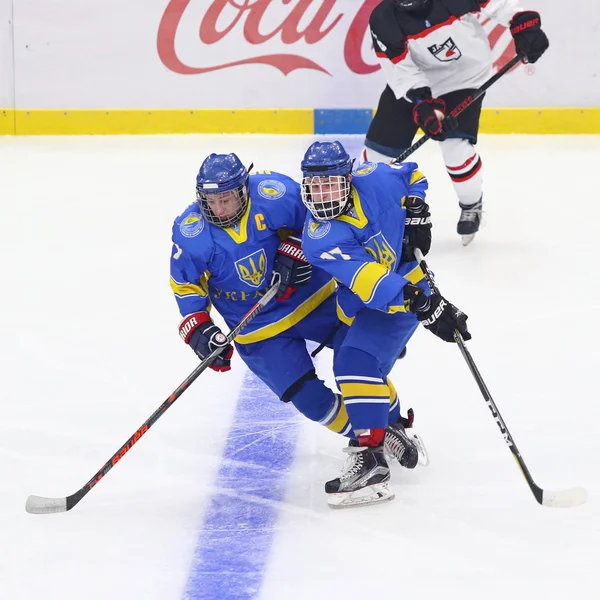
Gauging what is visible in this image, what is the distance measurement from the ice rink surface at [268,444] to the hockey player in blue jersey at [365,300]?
98 mm

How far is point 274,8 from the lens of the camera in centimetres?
639

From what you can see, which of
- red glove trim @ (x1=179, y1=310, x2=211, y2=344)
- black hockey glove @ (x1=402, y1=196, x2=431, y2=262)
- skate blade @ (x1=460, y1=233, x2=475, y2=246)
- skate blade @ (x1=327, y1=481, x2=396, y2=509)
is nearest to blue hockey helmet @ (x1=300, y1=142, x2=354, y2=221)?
black hockey glove @ (x1=402, y1=196, x2=431, y2=262)

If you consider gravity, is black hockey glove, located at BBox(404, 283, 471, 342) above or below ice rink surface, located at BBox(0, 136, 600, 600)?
above

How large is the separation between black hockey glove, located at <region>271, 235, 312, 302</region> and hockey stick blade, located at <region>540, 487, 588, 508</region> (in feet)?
2.63

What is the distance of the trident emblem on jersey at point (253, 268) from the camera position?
2.71 m

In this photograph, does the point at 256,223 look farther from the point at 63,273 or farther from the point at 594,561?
the point at 63,273

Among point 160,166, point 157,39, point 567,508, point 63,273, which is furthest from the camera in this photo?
point 157,39

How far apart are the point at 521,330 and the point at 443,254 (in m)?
0.92

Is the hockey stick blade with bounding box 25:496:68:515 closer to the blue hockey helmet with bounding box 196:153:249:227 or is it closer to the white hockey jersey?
the blue hockey helmet with bounding box 196:153:249:227

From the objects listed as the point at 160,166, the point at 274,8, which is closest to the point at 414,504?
the point at 160,166

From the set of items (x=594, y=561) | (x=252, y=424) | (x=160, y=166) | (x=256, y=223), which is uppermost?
(x=256, y=223)

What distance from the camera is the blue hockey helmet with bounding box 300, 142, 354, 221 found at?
2535 mm

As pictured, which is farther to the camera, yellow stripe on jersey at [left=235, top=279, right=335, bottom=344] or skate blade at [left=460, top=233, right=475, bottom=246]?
skate blade at [left=460, top=233, right=475, bottom=246]

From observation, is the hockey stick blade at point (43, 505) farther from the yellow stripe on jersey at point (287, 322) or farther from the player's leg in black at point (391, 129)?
the player's leg in black at point (391, 129)
